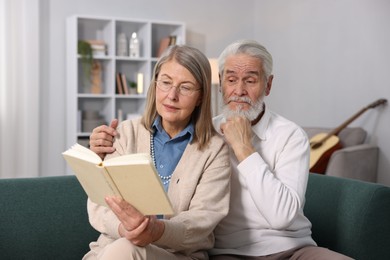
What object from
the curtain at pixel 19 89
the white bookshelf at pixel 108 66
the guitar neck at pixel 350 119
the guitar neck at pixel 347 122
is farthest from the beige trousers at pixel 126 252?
the curtain at pixel 19 89

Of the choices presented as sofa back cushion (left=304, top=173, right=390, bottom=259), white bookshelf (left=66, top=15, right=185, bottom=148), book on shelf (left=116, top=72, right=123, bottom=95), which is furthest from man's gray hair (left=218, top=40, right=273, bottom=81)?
book on shelf (left=116, top=72, right=123, bottom=95)

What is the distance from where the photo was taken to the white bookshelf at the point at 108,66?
5711 mm

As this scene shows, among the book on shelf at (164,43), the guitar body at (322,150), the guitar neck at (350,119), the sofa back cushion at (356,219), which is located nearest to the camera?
the sofa back cushion at (356,219)

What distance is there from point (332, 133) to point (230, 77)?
9.13ft

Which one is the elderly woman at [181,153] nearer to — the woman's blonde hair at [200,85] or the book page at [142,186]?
the woman's blonde hair at [200,85]

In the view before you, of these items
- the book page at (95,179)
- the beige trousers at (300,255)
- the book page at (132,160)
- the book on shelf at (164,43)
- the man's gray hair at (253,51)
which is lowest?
the beige trousers at (300,255)

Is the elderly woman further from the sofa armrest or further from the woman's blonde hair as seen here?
the sofa armrest

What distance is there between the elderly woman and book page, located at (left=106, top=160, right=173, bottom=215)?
0.53 feet

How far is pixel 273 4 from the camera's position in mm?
6445

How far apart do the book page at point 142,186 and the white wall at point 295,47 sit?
3.59m

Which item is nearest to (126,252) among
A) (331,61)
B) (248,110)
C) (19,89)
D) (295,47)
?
(248,110)

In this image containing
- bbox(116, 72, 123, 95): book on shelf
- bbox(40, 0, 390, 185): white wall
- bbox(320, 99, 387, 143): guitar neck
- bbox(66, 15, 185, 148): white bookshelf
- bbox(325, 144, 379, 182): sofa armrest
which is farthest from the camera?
bbox(116, 72, 123, 95): book on shelf

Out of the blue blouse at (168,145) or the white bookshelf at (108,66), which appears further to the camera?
the white bookshelf at (108,66)

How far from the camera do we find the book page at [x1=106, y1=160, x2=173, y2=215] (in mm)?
1418
